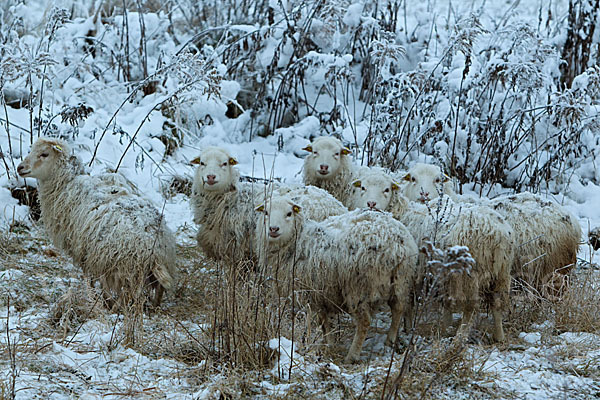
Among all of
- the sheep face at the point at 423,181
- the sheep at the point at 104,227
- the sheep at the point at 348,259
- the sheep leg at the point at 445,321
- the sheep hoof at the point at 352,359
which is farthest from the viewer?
the sheep face at the point at 423,181

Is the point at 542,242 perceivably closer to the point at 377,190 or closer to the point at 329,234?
the point at 377,190

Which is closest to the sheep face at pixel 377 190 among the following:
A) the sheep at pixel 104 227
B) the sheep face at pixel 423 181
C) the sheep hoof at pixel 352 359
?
the sheep face at pixel 423 181

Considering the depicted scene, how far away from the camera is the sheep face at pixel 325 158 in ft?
21.2

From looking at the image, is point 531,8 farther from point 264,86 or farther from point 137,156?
point 137,156

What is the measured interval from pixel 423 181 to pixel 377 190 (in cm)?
67

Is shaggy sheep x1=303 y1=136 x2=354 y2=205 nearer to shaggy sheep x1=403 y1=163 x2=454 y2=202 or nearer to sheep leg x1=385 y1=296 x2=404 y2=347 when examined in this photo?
shaggy sheep x1=403 y1=163 x2=454 y2=202

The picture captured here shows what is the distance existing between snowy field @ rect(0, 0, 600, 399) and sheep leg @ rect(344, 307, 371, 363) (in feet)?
0.68

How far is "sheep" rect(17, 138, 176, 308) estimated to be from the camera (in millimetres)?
5188

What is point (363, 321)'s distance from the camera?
452 centimetres

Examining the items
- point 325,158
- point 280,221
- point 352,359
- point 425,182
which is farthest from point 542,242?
point 325,158

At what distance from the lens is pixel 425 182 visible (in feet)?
20.5

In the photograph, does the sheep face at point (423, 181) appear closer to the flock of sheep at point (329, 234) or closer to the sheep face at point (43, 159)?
the flock of sheep at point (329, 234)

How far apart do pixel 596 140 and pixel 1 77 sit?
290 inches

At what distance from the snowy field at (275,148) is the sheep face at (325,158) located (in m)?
1.37
